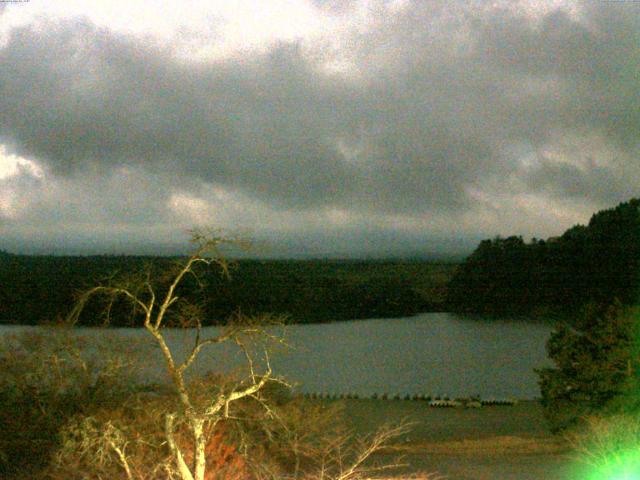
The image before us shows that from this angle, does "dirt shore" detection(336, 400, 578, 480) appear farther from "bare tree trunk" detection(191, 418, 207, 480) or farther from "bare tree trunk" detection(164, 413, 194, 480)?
"bare tree trunk" detection(164, 413, 194, 480)

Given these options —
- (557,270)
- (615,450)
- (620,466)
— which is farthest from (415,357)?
(620,466)

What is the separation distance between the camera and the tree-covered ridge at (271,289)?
35.0 metres

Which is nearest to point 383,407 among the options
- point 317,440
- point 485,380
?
point 485,380

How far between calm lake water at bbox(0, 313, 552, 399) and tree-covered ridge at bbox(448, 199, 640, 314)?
7.85 ft

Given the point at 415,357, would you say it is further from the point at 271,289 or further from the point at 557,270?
the point at 557,270

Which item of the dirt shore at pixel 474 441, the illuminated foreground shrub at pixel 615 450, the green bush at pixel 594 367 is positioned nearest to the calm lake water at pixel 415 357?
the dirt shore at pixel 474 441

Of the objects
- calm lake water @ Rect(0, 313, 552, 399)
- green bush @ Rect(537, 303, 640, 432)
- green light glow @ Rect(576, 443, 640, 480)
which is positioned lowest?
calm lake water @ Rect(0, 313, 552, 399)

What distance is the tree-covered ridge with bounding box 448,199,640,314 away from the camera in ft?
152

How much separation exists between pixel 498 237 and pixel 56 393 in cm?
5146

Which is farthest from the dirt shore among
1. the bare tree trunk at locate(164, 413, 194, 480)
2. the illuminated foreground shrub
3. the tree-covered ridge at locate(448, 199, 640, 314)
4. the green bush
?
the tree-covered ridge at locate(448, 199, 640, 314)

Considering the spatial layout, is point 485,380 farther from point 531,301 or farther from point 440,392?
point 531,301

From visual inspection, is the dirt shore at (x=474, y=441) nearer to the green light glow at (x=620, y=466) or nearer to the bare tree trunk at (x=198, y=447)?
the green light glow at (x=620, y=466)

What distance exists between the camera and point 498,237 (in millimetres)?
61812

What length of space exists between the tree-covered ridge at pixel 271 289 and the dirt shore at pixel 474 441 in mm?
7457
